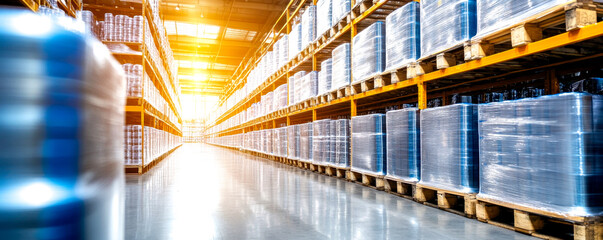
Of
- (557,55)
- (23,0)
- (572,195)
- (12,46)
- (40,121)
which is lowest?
(572,195)

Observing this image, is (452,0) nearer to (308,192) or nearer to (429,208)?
(429,208)

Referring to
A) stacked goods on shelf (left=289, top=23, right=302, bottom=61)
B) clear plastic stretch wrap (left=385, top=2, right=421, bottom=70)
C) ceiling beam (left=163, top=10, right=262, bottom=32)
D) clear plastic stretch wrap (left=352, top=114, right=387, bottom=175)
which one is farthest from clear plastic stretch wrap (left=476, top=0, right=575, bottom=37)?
ceiling beam (left=163, top=10, right=262, bottom=32)

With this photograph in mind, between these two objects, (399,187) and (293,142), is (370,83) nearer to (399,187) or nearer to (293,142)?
(399,187)

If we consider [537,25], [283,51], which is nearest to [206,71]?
[283,51]

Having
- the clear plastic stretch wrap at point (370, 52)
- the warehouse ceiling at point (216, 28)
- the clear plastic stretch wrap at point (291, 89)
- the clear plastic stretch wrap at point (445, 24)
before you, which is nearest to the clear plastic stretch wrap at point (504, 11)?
the clear plastic stretch wrap at point (445, 24)

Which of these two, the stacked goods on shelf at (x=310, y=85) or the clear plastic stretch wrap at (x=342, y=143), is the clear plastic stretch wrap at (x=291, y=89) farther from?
the clear plastic stretch wrap at (x=342, y=143)

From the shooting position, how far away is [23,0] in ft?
10.7

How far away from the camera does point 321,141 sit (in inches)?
257

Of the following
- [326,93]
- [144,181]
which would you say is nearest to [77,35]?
[144,181]

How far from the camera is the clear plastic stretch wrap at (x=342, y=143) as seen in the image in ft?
18.8

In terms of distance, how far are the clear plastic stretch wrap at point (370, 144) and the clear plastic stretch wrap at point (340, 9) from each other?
1790mm

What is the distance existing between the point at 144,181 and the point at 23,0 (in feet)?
9.98

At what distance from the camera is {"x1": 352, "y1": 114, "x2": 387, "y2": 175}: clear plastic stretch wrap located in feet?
15.4

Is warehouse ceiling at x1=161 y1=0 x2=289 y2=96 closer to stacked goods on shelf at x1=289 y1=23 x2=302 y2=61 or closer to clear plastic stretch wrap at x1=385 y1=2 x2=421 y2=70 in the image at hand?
stacked goods on shelf at x1=289 y1=23 x2=302 y2=61
